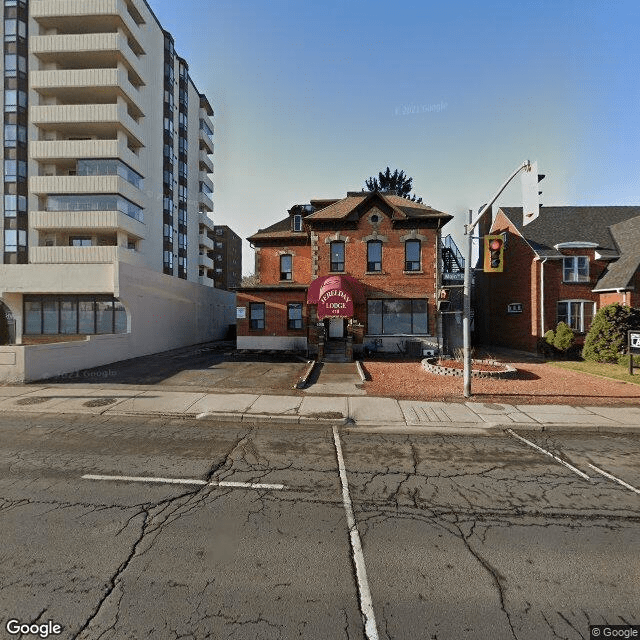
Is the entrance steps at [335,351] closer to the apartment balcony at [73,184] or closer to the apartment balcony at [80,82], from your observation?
the apartment balcony at [73,184]

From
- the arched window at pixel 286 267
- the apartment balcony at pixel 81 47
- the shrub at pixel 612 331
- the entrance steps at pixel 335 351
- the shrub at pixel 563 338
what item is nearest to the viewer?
the shrub at pixel 612 331

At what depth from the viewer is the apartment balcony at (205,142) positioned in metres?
42.4

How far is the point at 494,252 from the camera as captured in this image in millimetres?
10203

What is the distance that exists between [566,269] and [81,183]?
35838 millimetres

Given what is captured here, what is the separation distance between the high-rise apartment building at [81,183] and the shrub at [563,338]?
26.5 meters

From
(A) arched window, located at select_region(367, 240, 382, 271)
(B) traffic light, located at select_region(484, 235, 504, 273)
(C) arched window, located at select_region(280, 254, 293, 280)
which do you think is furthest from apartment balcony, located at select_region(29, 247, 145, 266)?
(B) traffic light, located at select_region(484, 235, 504, 273)

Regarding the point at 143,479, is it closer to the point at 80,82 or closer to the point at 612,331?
the point at 612,331

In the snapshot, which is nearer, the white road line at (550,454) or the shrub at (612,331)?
the white road line at (550,454)

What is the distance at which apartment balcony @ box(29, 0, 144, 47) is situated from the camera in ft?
83.4

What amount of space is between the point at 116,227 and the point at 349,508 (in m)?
28.2

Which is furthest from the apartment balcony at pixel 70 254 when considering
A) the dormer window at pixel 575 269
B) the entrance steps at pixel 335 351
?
the dormer window at pixel 575 269

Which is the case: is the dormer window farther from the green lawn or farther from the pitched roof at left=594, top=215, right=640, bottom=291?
the green lawn

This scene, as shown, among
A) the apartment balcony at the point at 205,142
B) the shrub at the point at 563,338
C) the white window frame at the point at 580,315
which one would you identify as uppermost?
the apartment balcony at the point at 205,142

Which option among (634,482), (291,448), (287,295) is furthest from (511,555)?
(287,295)
